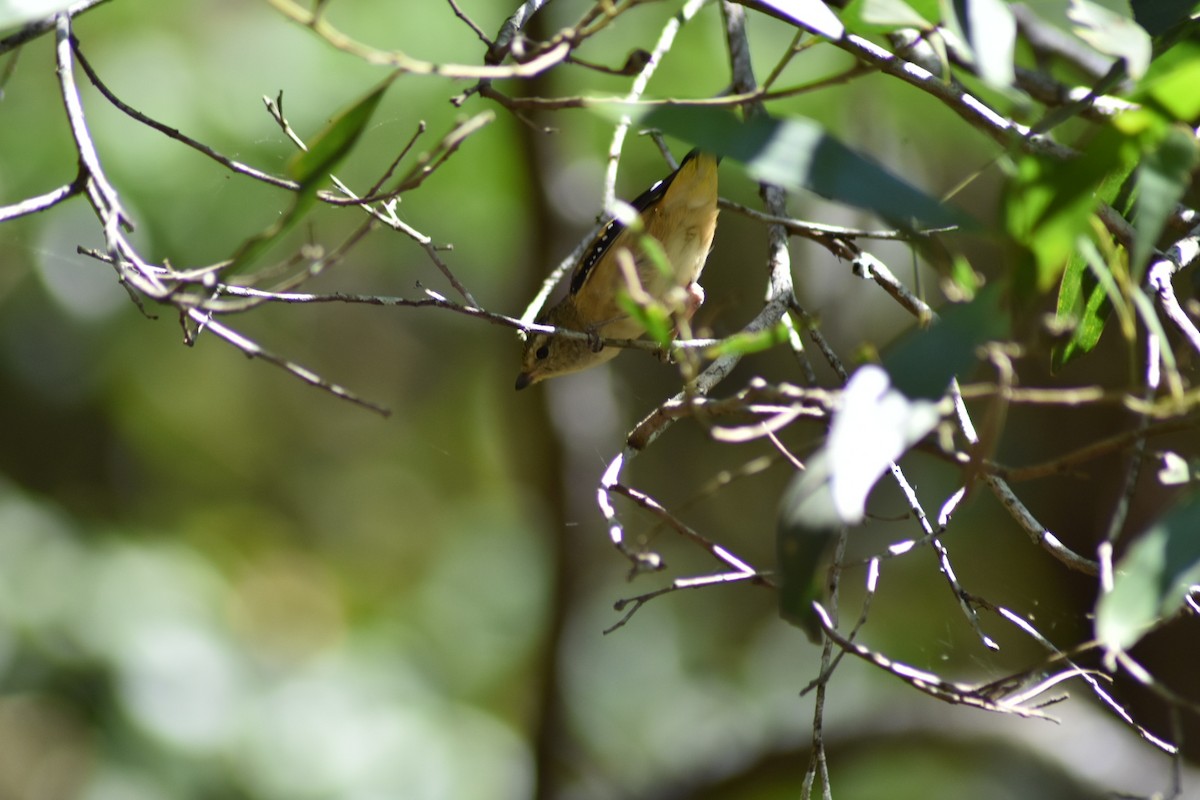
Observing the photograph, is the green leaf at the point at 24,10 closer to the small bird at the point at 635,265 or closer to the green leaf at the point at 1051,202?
the green leaf at the point at 1051,202

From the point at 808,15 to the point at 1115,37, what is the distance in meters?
0.43

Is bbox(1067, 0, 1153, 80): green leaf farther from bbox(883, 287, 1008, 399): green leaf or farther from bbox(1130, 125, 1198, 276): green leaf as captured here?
bbox(883, 287, 1008, 399): green leaf

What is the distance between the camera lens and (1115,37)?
109cm

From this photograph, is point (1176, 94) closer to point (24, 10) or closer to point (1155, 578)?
point (1155, 578)

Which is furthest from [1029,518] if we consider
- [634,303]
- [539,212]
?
[539,212]

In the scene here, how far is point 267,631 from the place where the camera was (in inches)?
218

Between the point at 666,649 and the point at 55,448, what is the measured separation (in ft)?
12.1

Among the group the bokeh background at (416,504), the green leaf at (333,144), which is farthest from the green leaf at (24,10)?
the bokeh background at (416,504)

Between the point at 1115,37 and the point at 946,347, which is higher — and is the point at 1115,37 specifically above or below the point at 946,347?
above

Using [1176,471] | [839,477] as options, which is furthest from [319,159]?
[1176,471]

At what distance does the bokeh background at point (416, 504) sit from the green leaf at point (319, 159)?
8.29ft

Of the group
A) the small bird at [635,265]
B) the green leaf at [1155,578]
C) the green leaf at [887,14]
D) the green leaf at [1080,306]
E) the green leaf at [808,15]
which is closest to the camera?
the green leaf at [1155,578]

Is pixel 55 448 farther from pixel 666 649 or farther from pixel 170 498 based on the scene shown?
pixel 666 649

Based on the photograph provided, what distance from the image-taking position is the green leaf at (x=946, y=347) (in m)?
1.05
